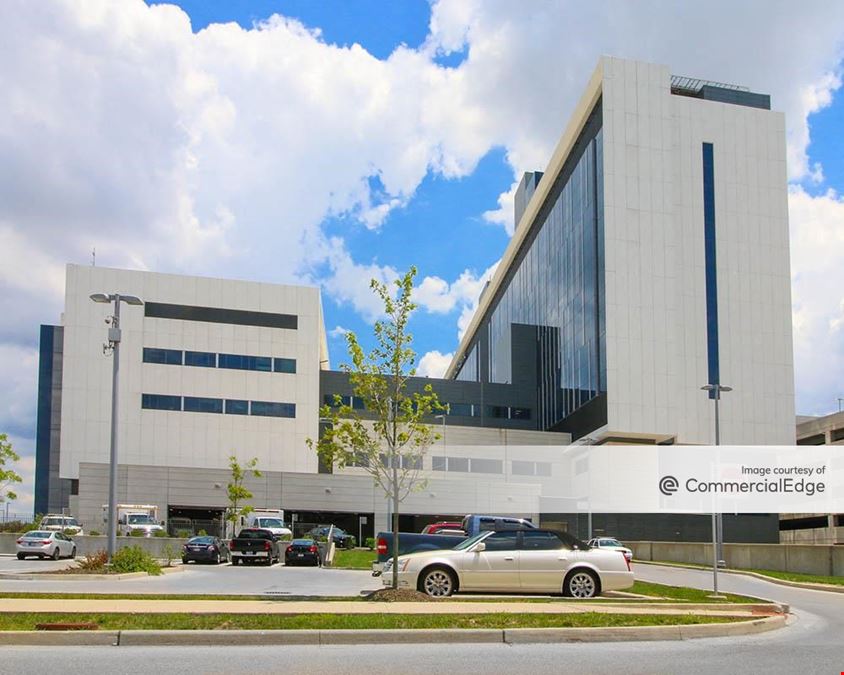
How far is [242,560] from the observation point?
40594 mm

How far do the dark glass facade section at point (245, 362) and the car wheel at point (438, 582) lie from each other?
60.3 m

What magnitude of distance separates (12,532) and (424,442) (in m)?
39.5

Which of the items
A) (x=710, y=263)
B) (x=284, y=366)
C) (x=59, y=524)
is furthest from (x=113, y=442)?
(x=710, y=263)

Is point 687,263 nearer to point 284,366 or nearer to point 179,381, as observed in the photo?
point 284,366

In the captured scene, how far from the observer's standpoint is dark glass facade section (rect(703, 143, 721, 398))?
6644 cm

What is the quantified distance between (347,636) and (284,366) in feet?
219

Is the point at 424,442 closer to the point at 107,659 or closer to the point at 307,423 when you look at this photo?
the point at 107,659

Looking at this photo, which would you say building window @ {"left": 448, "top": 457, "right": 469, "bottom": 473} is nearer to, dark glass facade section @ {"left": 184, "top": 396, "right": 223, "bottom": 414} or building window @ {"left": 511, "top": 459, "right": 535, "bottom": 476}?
building window @ {"left": 511, "top": 459, "right": 535, "bottom": 476}

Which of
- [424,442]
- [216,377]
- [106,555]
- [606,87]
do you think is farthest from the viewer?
[216,377]

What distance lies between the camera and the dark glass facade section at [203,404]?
75.6 meters

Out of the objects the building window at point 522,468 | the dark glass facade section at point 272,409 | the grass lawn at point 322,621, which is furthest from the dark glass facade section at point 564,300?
the grass lawn at point 322,621

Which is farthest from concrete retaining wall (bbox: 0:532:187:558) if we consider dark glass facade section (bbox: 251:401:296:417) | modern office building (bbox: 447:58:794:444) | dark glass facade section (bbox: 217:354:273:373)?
modern office building (bbox: 447:58:794:444)

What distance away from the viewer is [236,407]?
76.4 m

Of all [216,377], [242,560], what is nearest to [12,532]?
[242,560]
